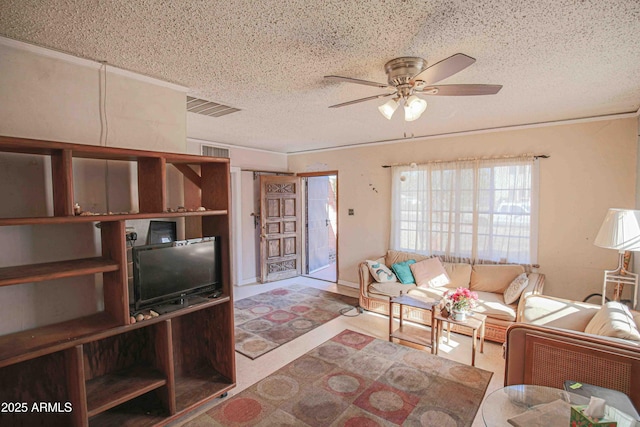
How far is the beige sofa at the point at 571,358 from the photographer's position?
1.77 m

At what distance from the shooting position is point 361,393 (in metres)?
2.47

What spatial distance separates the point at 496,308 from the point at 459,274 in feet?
2.58

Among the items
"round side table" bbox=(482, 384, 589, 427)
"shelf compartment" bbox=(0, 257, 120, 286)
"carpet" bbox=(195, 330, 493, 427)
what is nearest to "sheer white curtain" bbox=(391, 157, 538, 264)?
"carpet" bbox=(195, 330, 493, 427)

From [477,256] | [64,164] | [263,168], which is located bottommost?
[477,256]

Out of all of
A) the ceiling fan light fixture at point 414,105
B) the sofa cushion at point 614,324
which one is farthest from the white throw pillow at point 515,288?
the ceiling fan light fixture at point 414,105

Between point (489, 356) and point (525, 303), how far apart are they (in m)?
0.63

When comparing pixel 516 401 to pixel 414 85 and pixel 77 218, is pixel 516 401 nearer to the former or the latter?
pixel 414 85

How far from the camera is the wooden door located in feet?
18.2

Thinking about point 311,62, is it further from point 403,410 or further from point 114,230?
point 403,410

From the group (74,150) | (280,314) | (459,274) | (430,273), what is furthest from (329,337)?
(74,150)

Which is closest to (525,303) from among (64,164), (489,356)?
(489,356)

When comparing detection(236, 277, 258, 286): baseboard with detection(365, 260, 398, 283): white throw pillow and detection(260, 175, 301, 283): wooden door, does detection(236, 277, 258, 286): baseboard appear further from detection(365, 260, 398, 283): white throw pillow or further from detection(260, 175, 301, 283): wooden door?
detection(365, 260, 398, 283): white throw pillow

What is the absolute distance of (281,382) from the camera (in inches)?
103

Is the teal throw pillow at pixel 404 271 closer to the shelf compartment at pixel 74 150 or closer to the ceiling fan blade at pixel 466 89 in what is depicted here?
Answer: the ceiling fan blade at pixel 466 89
